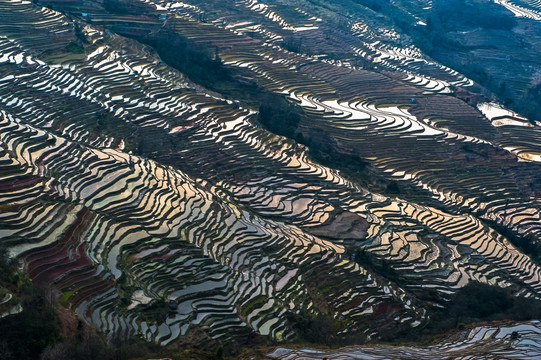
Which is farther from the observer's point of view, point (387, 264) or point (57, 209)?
point (387, 264)

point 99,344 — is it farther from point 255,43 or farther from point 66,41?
point 255,43

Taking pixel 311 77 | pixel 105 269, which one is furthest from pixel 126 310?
pixel 311 77

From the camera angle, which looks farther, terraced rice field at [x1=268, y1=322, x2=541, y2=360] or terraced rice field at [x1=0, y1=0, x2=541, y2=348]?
terraced rice field at [x1=0, y1=0, x2=541, y2=348]

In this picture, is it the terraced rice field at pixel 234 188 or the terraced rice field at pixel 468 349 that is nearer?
the terraced rice field at pixel 468 349

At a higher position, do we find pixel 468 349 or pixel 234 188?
pixel 468 349

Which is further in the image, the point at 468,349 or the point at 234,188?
the point at 234,188

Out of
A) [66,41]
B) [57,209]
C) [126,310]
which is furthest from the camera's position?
[66,41]

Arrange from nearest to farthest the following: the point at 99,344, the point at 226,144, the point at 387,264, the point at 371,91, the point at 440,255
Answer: the point at 99,344, the point at 387,264, the point at 440,255, the point at 226,144, the point at 371,91
